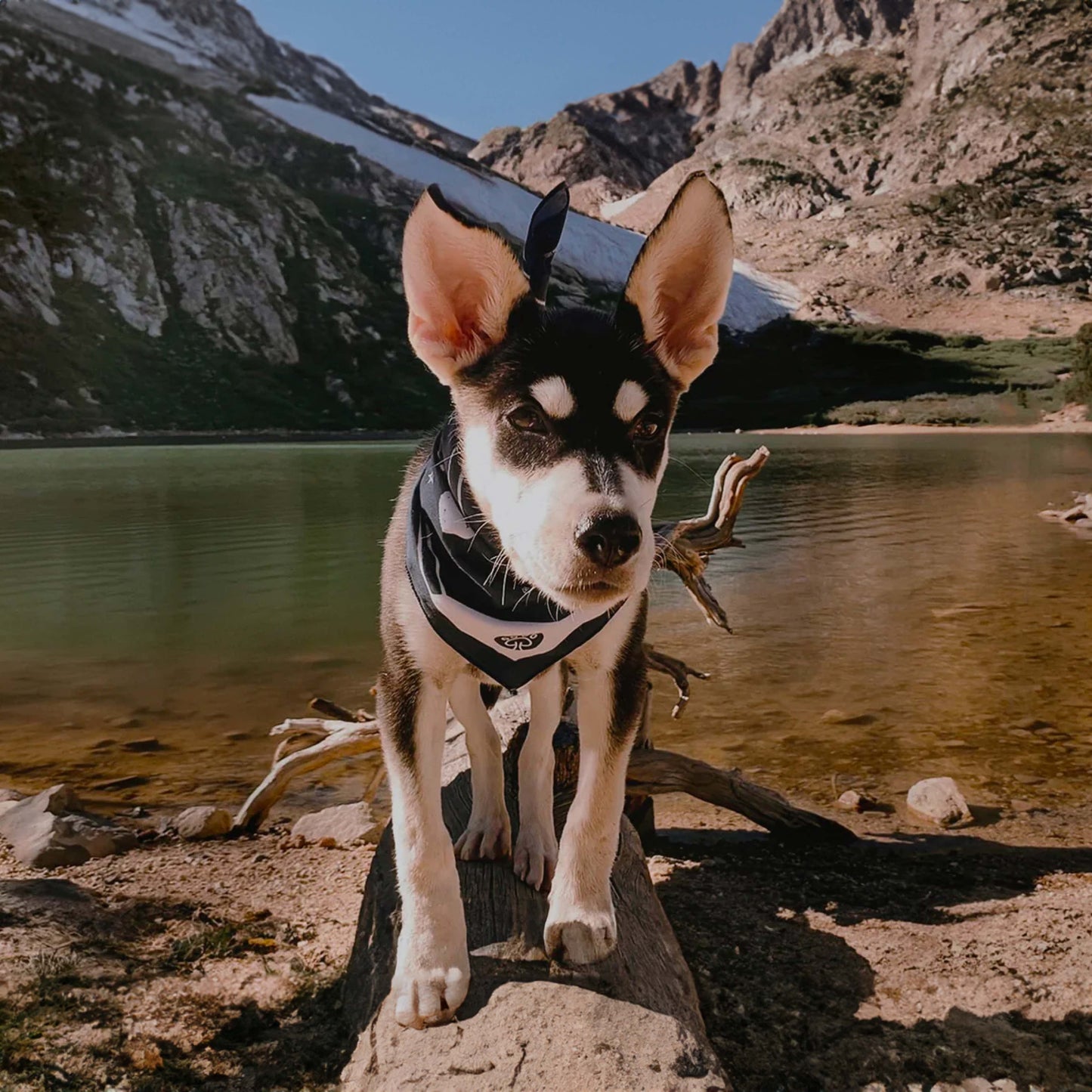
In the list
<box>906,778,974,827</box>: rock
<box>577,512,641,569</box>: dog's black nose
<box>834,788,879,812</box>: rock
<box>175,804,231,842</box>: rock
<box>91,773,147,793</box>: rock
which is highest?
<box>577,512,641,569</box>: dog's black nose

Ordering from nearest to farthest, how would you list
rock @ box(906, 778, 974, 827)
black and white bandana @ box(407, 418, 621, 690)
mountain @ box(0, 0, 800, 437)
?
1. black and white bandana @ box(407, 418, 621, 690)
2. rock @ box(906, 778, 974, 827)
3. mountain @ box(0, 0, 800, 437)

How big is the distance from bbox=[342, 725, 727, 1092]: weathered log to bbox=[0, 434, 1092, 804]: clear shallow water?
577 centimetres

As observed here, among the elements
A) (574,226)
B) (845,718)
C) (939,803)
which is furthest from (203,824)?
(574,226)

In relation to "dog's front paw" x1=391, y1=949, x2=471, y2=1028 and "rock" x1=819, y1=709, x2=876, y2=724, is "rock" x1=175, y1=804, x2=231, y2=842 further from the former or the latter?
"rock" x1=819, y1=709, x2=876, y2=724

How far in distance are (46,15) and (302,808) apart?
9539 inches

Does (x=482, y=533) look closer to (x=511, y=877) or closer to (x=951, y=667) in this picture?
(x=511, y=877)

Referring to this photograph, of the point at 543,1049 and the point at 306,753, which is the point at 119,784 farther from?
the point at 543,1049

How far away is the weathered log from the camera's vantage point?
11.7 ft

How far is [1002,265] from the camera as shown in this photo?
189625 millimetres

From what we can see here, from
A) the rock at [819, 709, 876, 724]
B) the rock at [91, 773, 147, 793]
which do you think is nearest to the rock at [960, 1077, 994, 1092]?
the rock at [819, 709, 876, 724]

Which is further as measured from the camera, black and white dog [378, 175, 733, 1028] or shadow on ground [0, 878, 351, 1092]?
shadow on ground [0, 878, 351, 1092]

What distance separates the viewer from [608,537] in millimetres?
3146

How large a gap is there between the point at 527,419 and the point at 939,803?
722 centimetres

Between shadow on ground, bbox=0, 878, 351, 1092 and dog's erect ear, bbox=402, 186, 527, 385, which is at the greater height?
dog's erect ear, bbox=402, 186, 527, 385
